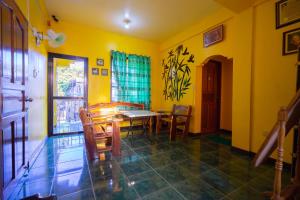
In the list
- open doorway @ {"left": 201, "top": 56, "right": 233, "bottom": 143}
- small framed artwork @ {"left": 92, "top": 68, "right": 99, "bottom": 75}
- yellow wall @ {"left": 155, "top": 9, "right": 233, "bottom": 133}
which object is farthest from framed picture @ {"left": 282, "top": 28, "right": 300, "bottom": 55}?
small framed artwork @ {"left": 92, "top": 68, "right": 99, "bottom": 75}

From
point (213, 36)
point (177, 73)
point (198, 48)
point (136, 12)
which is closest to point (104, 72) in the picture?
point (136, 12)

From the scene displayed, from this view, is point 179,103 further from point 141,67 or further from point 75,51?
point 75,51

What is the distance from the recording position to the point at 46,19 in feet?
10.7

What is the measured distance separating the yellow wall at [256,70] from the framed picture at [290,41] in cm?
7

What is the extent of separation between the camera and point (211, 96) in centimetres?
420

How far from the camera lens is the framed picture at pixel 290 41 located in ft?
6.47

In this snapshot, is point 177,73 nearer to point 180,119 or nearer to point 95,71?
point 180,119

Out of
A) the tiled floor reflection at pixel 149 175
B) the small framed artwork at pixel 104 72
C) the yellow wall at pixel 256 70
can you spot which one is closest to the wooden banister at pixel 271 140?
the tiled floor reflection at pixel 149 175

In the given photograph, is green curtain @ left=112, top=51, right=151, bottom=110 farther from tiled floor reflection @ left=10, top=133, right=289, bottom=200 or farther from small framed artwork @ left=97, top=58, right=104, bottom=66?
tiled floor reflection @ left=10, top=133, right=289, bottom=200

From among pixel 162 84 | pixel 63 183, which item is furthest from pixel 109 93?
pixel 63 183

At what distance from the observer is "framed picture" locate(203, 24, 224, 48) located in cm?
306

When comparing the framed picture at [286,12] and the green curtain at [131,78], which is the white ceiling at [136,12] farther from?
the framed picture at [286,12]

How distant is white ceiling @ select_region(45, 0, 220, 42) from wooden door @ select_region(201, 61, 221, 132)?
141cm

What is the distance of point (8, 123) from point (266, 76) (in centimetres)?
345
